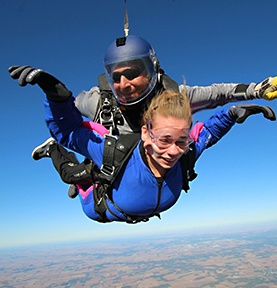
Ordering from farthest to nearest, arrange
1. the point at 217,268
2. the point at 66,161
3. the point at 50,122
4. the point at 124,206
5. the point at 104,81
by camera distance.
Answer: the point at 217,268
the point at 66,161
the point at 104,81
the point at 124,206
the point at 50,122

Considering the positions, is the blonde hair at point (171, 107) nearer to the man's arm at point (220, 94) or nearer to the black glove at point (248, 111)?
the black glove at point (248, 111)

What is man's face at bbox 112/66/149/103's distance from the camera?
6.38ft

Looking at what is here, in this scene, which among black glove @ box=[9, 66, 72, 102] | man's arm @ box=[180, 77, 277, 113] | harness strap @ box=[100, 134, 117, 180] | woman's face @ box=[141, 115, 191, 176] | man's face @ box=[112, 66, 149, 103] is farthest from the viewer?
man's arm @ box=[180, 77, 277, 113]

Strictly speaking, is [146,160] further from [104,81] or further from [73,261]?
[73,261]

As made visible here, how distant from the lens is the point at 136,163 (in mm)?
1856

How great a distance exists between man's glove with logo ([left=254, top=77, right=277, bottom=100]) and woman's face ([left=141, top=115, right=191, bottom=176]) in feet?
1.90

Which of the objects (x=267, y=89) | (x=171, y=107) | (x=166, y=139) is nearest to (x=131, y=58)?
(x=171, y=107)

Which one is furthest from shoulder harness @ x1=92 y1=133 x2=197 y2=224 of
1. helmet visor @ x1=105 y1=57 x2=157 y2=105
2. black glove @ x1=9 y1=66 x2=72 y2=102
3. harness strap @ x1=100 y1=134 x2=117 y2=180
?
black glove @ x1=9 y1=66 x2=72 y2=102

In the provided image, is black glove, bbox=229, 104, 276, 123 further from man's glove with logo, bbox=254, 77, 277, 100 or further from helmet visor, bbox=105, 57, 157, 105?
helmet visor, bbox=105, 57, 157, 105

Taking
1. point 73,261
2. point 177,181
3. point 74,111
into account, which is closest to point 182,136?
point 177,181

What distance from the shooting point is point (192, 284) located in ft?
213

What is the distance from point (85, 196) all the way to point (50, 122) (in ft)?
3.65

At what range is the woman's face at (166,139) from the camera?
66.8 inches

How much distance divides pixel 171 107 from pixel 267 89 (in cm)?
65
